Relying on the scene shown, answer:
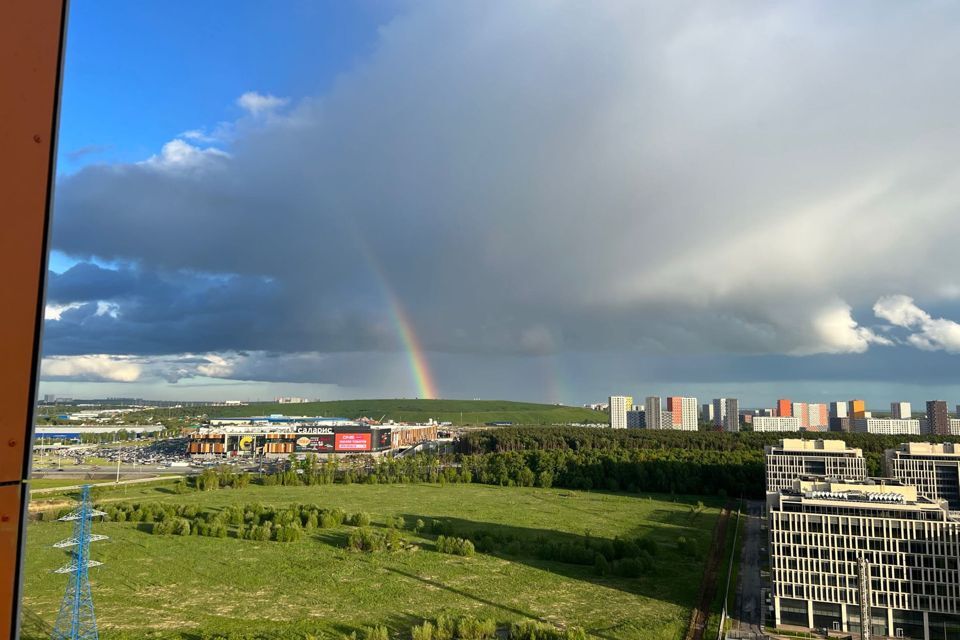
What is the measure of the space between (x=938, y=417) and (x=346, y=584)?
156754 mm

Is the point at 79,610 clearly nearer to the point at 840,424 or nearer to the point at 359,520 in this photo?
Result: the point at 359,520

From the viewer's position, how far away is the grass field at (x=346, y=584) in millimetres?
30812

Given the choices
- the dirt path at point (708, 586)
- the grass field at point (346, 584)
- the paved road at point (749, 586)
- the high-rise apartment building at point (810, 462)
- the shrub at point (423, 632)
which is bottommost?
the paved road at point (749, 586)

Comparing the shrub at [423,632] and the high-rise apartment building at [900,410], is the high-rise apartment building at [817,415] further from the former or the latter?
the shrub at [423,632]

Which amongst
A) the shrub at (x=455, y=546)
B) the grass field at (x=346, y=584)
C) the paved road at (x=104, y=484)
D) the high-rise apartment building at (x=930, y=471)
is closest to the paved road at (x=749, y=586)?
the grass field at (x=346, y=584)

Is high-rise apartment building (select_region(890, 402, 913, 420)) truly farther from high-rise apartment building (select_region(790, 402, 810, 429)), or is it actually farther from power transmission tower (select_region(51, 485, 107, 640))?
power transmission tower (select_region(51, 485, 107, 640))

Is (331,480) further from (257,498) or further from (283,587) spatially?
(283,587)

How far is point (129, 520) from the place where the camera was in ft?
183

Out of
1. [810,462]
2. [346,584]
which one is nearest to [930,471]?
[810,462]

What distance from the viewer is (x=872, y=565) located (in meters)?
35.0

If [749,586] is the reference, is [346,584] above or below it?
above

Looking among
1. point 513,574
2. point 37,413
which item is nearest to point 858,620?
point 513,574

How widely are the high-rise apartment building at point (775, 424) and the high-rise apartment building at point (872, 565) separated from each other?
5161 inches

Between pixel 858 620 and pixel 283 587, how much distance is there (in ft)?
107
